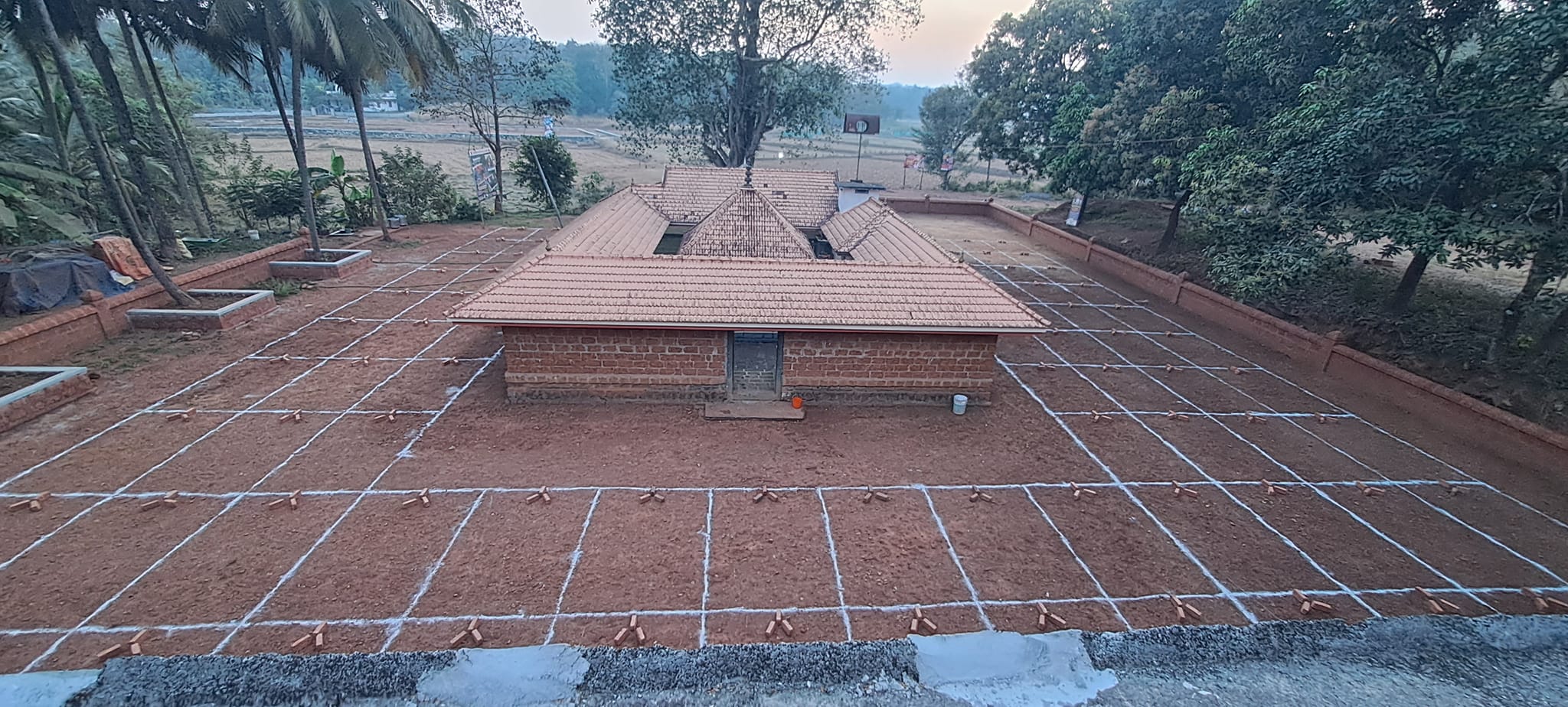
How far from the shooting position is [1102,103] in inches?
924

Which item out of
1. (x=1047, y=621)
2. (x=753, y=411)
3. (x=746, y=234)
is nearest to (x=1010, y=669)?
(x=1047, y=621)

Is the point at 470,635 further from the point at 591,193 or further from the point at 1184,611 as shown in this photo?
the point at 591,193

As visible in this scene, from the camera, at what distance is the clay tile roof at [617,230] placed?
477 inches

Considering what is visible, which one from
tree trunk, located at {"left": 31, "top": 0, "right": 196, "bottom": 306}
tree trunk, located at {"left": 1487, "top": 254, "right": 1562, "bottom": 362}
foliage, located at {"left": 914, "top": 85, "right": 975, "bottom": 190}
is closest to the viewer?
tree trunk, located at {"left": 1487, "top": 254, "right": 1562, "bottom": 362}

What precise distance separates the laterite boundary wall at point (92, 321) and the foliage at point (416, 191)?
872 centimetres

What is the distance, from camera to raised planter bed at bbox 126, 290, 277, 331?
1267 cm

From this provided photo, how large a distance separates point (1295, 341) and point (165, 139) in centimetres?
2979

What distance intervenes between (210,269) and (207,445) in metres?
8.83

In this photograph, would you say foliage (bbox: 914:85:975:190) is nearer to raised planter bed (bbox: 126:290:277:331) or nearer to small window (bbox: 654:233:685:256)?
small window (bbox: 654:233:685:256)

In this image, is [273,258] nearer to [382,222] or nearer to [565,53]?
[382,222]

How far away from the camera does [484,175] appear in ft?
86.0

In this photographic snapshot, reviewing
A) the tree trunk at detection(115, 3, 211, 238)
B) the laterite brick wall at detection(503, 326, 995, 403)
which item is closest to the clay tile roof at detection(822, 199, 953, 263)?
the laterite brick wall at detection(503, 326, 995, 403)

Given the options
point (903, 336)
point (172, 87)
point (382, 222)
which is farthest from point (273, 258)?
point (903, 336)

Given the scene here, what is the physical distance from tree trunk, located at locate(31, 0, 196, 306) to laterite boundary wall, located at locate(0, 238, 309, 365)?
0.69m
